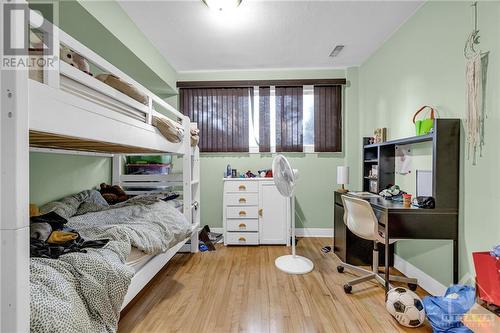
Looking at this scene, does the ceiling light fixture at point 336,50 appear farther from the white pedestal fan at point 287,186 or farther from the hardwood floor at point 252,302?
the hardwood floor at point 252,302

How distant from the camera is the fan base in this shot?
2369 mm

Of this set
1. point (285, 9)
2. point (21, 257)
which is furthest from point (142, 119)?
point (285, 9)

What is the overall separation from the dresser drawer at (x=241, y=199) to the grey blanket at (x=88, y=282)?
4.81 feet

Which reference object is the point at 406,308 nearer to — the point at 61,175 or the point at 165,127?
the point at 165,127

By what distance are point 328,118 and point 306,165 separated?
76 centimetres

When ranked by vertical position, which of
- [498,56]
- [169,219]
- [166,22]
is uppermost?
[166,22]

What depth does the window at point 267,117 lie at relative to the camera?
3508 mm

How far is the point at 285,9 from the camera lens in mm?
2141

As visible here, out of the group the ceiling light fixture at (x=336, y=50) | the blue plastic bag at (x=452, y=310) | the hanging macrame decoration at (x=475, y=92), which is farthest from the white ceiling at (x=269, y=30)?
the blue plastic bag at (x=452, y=310)

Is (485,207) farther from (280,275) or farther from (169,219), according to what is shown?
(169,219)

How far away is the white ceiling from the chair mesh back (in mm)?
1723

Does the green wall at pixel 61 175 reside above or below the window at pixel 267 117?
below

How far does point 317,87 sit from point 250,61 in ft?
3.45

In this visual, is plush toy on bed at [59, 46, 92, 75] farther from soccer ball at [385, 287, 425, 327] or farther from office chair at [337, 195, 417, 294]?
soccer ball at [385, 287, 425, 327]
